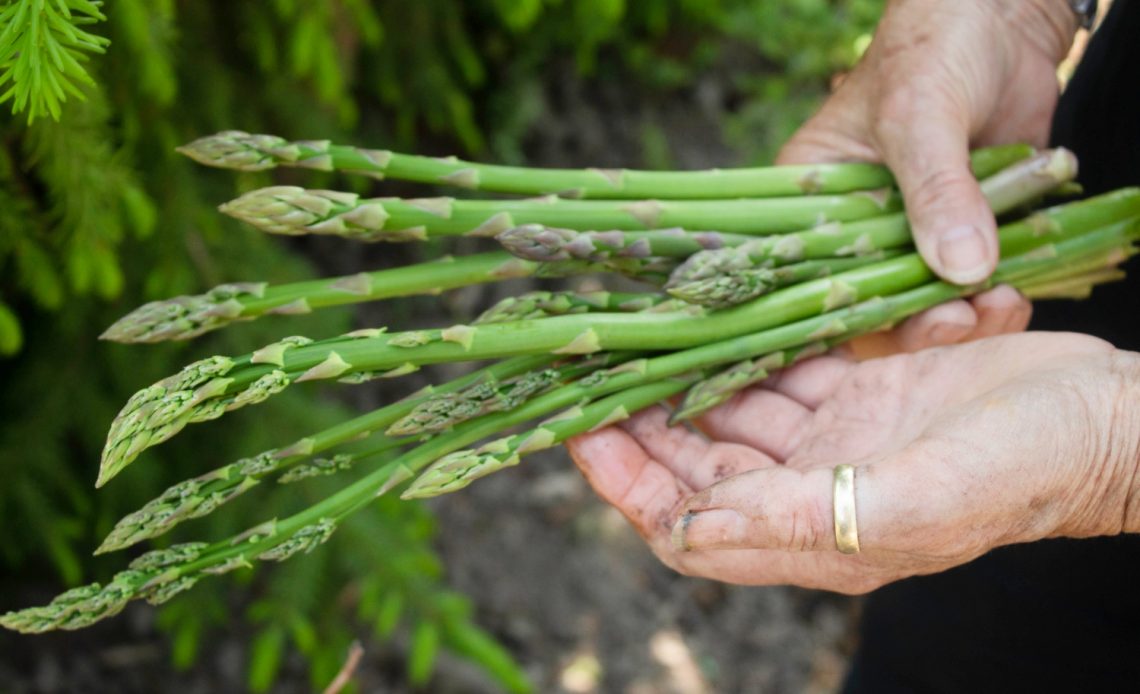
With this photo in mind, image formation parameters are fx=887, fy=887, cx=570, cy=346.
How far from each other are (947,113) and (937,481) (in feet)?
3.20

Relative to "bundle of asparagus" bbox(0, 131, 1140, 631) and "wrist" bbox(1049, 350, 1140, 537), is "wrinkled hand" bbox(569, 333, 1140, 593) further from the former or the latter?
"bundle of asparagus" bbox(0, 131, 1140, 631)

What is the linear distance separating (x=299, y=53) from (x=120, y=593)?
1.32 meters

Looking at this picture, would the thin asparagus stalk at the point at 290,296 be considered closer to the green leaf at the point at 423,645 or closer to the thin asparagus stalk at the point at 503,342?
the thin asparagus stalk at the point at 503,342

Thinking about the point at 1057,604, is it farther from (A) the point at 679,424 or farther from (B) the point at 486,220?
(B) the point at 486,220

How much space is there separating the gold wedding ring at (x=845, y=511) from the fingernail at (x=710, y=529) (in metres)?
0.15

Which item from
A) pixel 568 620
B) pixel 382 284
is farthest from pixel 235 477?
pixel 568 620

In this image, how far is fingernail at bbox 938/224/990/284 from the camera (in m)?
1.91

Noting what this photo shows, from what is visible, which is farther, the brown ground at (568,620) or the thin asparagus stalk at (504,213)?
the brown ground at (568,620)

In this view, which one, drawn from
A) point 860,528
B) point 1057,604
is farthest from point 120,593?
point 1057,604

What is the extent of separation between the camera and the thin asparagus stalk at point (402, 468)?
147 cm

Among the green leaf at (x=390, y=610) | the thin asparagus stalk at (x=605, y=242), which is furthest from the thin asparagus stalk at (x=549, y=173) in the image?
the green leaf at (x=390, y=610)

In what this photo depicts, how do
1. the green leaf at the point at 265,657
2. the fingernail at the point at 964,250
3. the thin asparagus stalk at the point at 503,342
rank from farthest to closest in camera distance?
the green leaf at the point at 265,657 < the fingernail at the point at 964,250 < the thin asparagus stalk at the point at 503,342

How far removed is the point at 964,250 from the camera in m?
1.91

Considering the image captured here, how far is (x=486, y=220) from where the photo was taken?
A: 1.75m
